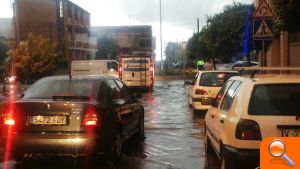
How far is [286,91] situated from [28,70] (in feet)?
94.7

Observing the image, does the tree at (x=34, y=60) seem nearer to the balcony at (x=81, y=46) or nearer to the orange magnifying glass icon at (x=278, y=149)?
the orange magnifying glass icon at (x=278, y=149)

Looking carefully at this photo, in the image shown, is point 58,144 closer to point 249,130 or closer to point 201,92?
point 249,130

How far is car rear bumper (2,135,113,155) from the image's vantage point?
7867 mm

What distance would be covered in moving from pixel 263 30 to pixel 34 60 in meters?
23.2

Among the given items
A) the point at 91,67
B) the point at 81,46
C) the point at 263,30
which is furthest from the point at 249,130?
the point at 81,46

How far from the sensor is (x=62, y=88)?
352 inches

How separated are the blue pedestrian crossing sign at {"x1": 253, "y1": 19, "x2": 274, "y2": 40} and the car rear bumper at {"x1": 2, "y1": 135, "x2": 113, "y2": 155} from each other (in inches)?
245

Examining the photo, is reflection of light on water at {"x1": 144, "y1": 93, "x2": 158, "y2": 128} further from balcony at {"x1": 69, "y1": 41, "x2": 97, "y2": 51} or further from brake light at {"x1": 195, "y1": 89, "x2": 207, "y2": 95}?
balcony at {"x1": 69, "y1": 41, "x2": 97, "y2": 51}

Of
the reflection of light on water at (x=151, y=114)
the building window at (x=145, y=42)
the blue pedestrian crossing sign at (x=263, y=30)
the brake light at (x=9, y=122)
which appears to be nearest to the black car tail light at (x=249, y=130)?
the brake light at (x=9, y=122)

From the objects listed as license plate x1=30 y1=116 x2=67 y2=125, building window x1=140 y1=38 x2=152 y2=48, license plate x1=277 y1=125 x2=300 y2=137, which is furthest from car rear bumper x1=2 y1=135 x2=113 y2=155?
building window x1=140 y1=38 x2=152 y2=48

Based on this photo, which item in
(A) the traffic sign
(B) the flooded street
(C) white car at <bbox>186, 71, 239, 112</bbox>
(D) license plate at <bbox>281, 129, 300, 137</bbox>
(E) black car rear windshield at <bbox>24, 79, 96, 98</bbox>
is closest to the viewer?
(D) license plate at <bbox>281, 129, 300, 137</bbox>

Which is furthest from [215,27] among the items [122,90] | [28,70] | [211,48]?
[122,90]

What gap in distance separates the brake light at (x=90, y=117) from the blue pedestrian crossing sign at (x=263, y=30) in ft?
19.9

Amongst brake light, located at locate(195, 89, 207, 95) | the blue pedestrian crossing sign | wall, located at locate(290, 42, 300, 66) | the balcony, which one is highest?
the balcony
